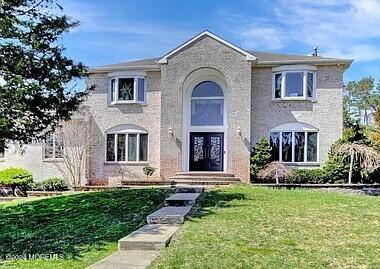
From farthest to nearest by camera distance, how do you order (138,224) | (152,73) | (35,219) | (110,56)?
(110,56)
(152,73)
(35,219)
(138,224)

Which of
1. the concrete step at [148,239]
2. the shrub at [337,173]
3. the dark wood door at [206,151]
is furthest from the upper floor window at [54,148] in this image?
the concrete step at [148,239]

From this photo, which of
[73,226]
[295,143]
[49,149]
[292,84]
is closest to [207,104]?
[292,84]

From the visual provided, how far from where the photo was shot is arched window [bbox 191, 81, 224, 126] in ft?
83.0

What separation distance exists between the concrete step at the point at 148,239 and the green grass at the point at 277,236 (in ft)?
0.67

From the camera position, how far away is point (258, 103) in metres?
24.7

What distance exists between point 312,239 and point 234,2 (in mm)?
15623

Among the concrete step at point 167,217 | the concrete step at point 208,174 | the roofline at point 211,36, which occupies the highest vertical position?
the roofline at point 211,36

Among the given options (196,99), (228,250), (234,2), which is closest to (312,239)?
(228,250)

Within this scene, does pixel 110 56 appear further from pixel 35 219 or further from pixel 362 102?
pixel 362 102

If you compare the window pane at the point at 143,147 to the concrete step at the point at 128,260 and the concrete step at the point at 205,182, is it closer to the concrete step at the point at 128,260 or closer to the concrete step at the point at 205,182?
the concrete step at the point at 205,182

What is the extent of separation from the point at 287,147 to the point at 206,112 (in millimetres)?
4997

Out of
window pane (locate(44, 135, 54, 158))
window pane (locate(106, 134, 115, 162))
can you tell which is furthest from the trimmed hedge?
window pane (locate(106, 134, 115, 162))

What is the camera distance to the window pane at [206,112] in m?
25.3

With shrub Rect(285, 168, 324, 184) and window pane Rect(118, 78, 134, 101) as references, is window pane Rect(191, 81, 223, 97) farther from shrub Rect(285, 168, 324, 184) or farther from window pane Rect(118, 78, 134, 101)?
shrub Rect(285, 168, 324, 184)
